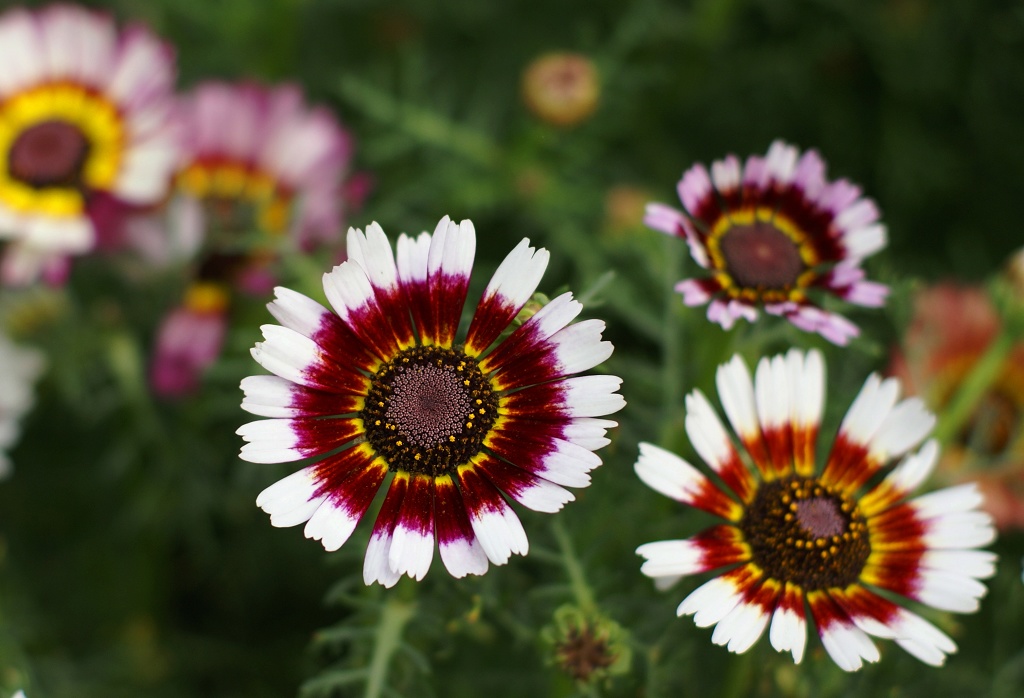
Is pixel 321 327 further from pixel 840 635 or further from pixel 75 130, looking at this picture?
pixel 75 130

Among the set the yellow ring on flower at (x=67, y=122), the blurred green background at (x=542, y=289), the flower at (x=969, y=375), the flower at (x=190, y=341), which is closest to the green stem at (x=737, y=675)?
the blurred green background at (x=542, y=289)

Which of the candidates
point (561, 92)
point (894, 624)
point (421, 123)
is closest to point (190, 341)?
point (421, 123)

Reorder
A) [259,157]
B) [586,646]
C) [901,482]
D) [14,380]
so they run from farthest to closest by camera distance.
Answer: [259,157], [14,380], [901,482], [586,646]

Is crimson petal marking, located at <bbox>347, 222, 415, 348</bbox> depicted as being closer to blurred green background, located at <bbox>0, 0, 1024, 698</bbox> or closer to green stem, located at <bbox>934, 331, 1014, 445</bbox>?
blurred green background, located at <bbox>0, 0, 1024, 698</bbox>

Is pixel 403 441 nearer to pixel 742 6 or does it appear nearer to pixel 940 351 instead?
pixel 940 351

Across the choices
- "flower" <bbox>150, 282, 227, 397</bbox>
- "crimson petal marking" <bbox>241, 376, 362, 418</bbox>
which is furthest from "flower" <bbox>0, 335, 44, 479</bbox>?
"crimson petal marking" <bbox>241, 376, 362, 418</bbox>

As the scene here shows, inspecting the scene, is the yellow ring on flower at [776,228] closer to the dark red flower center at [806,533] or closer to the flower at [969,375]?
the dark red flower center at [806,533]
